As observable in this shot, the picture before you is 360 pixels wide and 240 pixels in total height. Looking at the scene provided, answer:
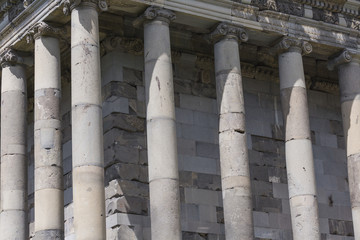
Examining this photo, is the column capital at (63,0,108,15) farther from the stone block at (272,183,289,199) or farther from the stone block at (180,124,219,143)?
the stone block at (272,183,289,199)

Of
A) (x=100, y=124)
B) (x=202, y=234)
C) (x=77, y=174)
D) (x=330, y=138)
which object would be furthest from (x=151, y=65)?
(x=330, y=138)

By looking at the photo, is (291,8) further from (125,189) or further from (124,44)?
(125,189)

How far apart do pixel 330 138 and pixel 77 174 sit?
9.50m

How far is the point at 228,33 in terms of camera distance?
68.3 feet

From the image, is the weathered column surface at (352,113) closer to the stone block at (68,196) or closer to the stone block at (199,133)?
the stone block at (199,133)

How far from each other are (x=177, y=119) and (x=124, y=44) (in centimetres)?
234

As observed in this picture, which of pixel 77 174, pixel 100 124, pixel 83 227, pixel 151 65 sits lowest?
pixel 83 227

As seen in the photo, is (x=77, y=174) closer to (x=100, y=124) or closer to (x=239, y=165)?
(x=100, y=124)

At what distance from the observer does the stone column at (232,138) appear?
63.5 ft

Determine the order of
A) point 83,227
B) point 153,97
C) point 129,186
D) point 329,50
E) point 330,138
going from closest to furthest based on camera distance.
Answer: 1. point 83,227
2. point 153,97
3. point 129,186
4. point 329,50
5. point 330,138

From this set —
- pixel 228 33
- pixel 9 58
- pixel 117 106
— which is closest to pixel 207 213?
pixel 117 106

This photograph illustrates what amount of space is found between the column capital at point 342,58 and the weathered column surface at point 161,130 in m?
5.13

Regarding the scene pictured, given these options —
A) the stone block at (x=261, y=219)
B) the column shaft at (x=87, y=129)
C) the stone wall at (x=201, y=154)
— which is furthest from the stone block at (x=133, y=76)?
the stone block at (x=261, y=219)

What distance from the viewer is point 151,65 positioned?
1953cm
